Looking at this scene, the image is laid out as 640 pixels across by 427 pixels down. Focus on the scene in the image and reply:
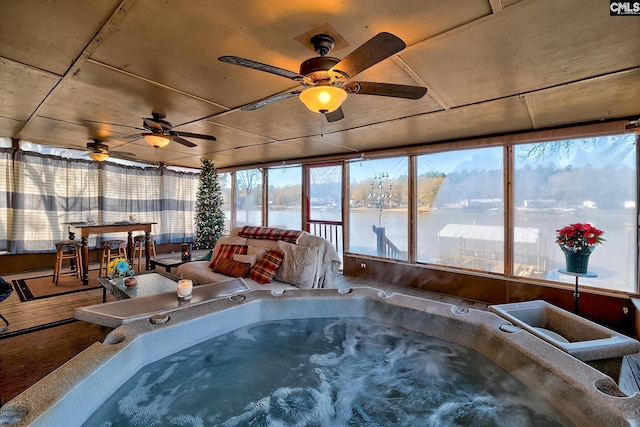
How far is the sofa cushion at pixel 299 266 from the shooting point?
11.4 ft

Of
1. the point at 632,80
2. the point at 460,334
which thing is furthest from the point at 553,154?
the point at 460,334

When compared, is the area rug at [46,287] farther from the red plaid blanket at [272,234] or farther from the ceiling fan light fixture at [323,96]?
the ceiling fan light fixture at [323,96]

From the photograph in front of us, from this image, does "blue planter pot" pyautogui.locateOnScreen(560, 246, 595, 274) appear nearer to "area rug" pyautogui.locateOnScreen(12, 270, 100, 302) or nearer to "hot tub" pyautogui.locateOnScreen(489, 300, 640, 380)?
"hot tub" pyautogui.locateOnScreen(489, 300, 640, 380)

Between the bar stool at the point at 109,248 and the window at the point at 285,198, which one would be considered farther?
the window at the point at 285,198

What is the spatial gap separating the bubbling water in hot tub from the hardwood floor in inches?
28.8

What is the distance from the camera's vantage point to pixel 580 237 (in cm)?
295

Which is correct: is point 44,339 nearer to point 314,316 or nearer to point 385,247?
point 314,316

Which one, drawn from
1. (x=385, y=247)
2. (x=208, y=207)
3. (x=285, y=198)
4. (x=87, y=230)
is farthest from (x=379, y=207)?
(x=87, y=230)

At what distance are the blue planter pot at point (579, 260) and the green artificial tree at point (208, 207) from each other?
6710 millimetres

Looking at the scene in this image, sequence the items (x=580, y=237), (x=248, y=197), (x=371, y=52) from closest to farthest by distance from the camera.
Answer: (x=371, y=52)
(x=580, y=237)
(x=248, y=197)

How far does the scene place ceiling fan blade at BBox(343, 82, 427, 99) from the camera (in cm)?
191

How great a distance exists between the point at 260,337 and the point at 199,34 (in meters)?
2.17

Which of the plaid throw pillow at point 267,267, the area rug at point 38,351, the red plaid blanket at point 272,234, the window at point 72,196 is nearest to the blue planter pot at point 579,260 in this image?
the red plaid blanket at point 272,234

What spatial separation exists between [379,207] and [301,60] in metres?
3.71
